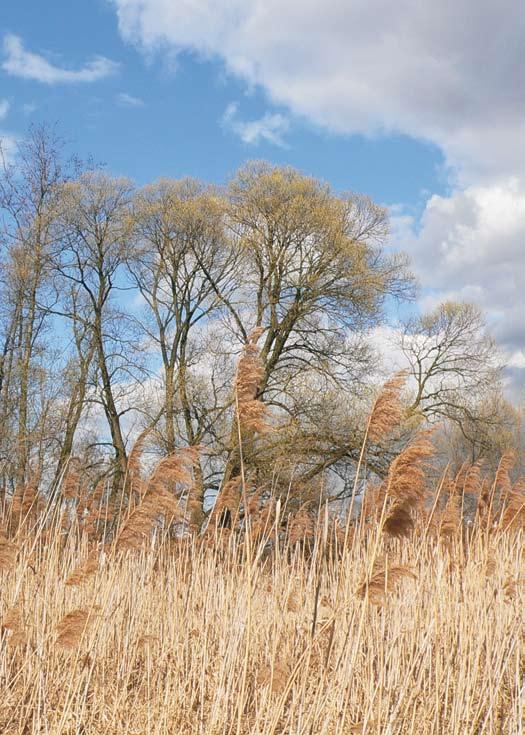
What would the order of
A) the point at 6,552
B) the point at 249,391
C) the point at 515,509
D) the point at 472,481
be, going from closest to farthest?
the point at 249,391
the point at 6,552
the point at 472,481
the point at 515,509

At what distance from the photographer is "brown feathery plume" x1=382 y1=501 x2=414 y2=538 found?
2777mm

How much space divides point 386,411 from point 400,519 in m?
0.43

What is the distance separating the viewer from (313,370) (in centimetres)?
1788

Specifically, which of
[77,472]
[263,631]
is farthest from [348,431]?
[263,631]

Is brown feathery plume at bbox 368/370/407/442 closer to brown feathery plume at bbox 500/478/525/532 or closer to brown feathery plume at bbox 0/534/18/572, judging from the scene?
brown feathery plume at bbox 0/534/18/572

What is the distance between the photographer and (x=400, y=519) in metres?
2.80

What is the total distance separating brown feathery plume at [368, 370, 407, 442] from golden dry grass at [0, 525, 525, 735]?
0.49 m

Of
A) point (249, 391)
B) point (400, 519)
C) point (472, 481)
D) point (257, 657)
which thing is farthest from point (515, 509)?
point (249, 391)

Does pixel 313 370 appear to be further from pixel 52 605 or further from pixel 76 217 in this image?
pixel 52 605

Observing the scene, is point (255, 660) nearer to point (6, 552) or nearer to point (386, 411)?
point (6, 552)

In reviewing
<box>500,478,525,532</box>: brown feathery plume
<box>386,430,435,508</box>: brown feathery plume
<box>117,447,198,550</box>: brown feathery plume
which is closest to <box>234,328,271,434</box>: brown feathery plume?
<box>386,430,435,508</box>: brown feathery plume

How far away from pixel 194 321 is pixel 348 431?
5.64 metres

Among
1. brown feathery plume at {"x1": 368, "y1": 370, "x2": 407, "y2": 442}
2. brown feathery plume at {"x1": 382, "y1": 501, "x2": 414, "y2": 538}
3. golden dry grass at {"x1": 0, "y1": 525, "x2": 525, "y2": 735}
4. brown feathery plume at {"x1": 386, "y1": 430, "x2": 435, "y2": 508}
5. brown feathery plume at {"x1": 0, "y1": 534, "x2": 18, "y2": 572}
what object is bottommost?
golden dry grass at {"x1": 0, "y1": 525, "x2": 525, "y2": 735}

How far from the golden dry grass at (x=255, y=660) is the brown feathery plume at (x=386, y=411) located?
490 millimetres
